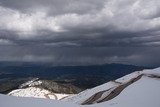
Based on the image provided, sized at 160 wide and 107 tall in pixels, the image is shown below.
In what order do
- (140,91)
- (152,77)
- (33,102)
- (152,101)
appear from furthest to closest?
(152,77), (140,91), (152,101), (33,102)

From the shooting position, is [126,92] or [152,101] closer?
[152,101]

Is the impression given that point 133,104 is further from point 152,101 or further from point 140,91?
point 140,91

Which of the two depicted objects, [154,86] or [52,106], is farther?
[154,86]

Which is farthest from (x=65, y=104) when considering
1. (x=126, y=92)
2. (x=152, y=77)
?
(x=152, y=77)

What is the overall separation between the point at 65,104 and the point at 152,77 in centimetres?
4540

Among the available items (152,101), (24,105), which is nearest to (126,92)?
(152,101)

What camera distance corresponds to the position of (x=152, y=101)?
52875 mm

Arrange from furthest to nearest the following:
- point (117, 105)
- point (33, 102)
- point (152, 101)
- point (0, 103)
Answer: point (152, 101) < point (117, 105) < point (33, 102) < point (0, 103)

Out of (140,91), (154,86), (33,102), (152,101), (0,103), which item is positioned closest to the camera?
(0,103)

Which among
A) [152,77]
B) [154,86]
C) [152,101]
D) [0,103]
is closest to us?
[0,103]

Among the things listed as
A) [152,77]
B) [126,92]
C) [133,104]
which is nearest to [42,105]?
[133,104]

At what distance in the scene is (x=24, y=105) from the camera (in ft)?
137

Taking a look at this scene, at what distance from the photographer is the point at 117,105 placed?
4809 cm

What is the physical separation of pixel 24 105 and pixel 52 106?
3851mm
